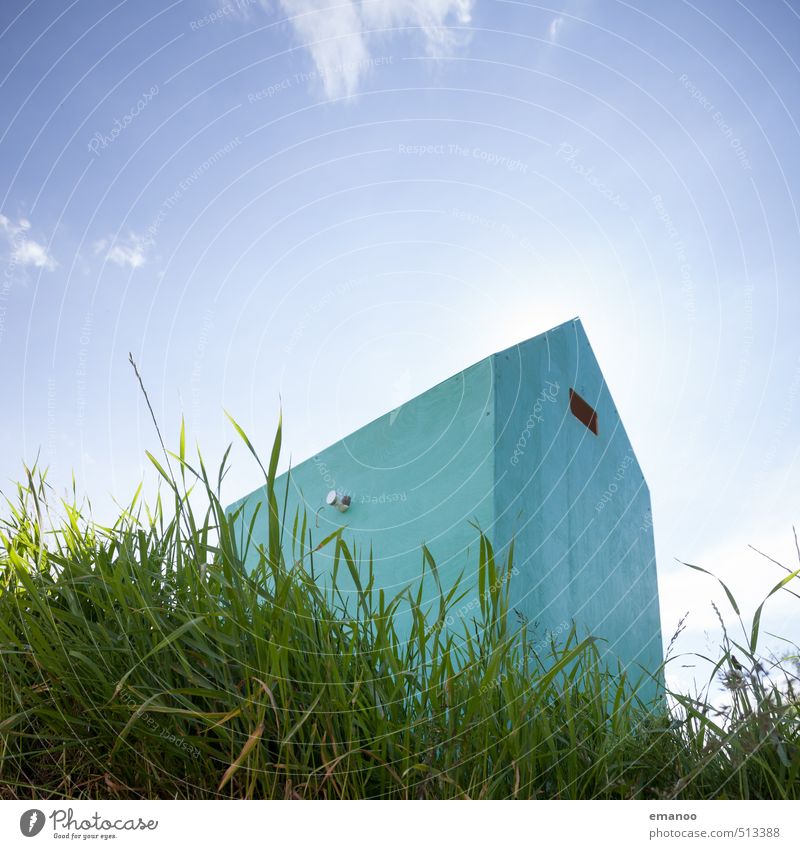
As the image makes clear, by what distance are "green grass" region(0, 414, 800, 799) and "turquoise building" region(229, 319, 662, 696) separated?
1.67m

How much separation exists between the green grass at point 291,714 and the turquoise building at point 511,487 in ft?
5.49

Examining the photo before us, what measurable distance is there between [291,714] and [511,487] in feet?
7.02

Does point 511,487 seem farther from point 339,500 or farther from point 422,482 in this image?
point 339,500

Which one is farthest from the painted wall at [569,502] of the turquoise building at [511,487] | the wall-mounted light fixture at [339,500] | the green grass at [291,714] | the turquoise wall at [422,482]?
the green grass at [291,714]

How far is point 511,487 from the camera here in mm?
2955

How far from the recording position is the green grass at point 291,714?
0.88 m

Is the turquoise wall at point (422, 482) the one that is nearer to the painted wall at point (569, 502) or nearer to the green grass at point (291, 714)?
the painted wall at point (569, 502)

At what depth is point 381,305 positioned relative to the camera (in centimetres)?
166

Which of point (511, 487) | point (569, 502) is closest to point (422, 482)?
point (511, 487)

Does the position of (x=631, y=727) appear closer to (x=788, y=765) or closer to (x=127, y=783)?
(x=788, y=765)

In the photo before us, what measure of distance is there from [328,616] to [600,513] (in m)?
2.94

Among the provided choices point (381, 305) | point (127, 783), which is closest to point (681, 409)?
point (381, 305)

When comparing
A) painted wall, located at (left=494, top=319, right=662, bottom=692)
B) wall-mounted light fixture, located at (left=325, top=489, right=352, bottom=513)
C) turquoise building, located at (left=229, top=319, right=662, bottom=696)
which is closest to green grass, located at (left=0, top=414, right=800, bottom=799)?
painted wall, located at (left=494, top=319, right=662, bottom=692)
